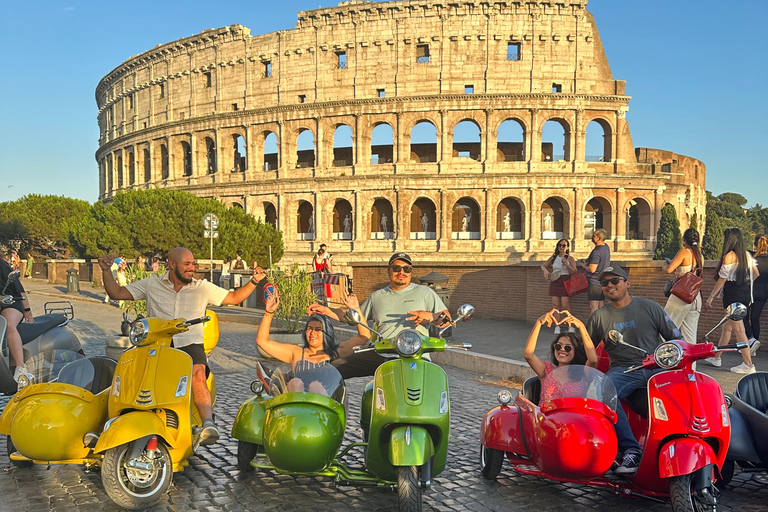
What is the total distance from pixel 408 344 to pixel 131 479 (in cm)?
181

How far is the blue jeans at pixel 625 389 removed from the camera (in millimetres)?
3738

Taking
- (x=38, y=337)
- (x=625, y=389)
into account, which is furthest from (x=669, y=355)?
(x=38, y=337)

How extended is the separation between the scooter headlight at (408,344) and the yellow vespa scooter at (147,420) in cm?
146

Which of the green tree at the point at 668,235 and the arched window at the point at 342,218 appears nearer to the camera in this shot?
the green tree at the point at 668,235

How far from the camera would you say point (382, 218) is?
3862cm

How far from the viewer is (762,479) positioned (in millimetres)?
4371

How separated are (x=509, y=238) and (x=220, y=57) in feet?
75.2

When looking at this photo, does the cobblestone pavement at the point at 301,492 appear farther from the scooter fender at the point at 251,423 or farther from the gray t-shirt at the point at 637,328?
the gray t-shirt at the point at 637,328

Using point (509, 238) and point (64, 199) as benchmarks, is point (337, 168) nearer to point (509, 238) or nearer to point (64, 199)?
point (509, 238)

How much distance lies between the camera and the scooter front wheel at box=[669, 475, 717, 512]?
3.22m

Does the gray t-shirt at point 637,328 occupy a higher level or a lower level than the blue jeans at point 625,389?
higher

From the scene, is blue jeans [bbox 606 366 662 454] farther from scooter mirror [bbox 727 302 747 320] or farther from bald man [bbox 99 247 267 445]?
bald man [bbox 99 247 267 445]

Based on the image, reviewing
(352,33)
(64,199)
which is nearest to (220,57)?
(352,33)

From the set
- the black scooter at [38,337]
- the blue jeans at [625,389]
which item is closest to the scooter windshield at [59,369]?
the black scooter at [38,337]
